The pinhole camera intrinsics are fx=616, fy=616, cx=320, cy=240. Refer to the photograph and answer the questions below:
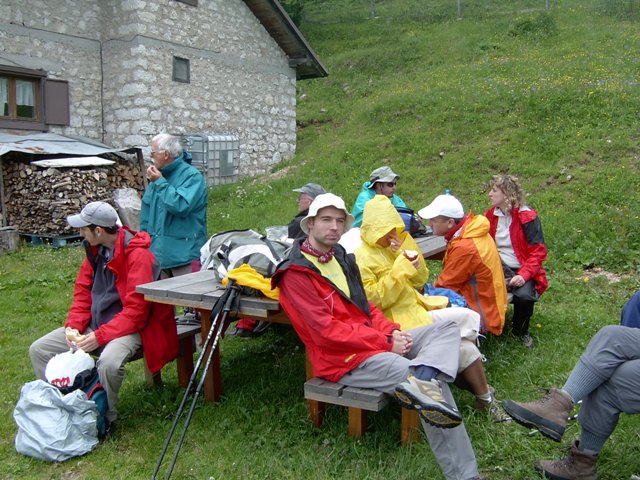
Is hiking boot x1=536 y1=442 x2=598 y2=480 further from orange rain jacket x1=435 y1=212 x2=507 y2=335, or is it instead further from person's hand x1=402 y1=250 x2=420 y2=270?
orange rain jacket x1=435 y1=212 x2=507 y2=335

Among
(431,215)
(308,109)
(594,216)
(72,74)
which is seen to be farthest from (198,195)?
(308,109)

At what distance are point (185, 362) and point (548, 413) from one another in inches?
106

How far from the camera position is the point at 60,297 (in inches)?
285

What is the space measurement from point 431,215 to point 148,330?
2.30m

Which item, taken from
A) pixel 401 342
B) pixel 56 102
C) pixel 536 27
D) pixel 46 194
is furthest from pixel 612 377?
pixel 536 27

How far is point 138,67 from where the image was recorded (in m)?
11.9

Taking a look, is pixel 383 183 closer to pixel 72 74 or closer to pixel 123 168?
pixel 123 168

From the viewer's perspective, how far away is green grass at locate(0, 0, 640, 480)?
3.62 metres

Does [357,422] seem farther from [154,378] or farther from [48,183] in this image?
[48,183]

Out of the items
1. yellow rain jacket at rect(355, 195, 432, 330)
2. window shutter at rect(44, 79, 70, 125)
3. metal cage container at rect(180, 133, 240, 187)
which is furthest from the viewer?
metal cage container at rect(180, 133, 240, 187)

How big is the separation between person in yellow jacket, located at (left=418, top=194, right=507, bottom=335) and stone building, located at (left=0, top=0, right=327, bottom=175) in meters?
8.75

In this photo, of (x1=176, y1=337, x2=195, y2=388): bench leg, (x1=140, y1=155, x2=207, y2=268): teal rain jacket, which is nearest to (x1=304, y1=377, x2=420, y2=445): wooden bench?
(x1=176, y1=337, x2=195, y2=388): bench leg

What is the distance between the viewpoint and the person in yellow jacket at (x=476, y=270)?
185 inches

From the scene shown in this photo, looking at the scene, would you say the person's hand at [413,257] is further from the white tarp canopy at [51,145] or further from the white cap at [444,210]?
the white tarp canopy at [51,145]
